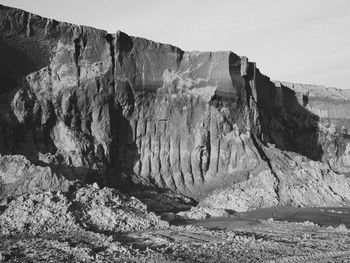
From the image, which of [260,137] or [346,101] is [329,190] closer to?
[260,137]

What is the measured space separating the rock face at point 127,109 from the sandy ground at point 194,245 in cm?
771

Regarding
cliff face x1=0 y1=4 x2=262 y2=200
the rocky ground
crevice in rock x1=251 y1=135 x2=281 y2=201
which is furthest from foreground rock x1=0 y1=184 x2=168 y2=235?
crevice in rock x1=251 y1=135 x2=281 y2=201

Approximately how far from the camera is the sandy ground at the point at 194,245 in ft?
56.3

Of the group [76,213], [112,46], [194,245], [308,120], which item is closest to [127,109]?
[112,46]

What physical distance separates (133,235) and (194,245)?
359 cm

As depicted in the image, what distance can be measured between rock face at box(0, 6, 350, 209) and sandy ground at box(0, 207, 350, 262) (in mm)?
7713

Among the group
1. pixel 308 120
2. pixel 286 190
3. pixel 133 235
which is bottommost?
pixel 133 235

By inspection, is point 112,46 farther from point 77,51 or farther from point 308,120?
point 308,120

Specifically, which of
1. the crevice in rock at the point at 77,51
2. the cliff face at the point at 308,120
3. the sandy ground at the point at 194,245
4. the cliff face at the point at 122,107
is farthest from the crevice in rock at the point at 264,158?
the crevice in rock at the point at 77,51

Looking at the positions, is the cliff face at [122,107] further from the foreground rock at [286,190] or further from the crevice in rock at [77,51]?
the foreground rock at [286,190]

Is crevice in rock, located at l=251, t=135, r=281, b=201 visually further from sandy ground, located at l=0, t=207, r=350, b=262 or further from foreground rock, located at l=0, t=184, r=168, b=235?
foreground rock, located at l=0, t=184, r=168, b=235

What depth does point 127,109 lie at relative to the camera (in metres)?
36.8

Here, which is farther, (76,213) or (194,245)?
(76,213)

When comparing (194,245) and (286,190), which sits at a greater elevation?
(286,190)
